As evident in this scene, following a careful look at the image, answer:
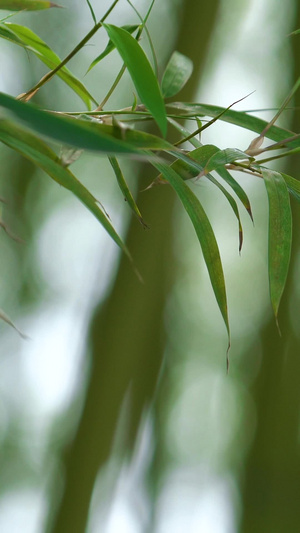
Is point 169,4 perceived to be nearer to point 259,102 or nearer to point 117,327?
point 259,102

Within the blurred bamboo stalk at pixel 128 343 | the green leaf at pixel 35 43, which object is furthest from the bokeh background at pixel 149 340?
the green leaf at pixel 35 43

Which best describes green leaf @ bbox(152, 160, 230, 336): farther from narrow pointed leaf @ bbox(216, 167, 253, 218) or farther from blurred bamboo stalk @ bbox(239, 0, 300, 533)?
blurred bamboo stalk @ bbox(239, 0, 300, 533)

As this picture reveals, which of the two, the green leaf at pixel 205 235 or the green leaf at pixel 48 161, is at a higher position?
the green leaf at pixel 48 161

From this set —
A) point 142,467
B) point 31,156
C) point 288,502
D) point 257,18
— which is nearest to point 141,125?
point 257,18

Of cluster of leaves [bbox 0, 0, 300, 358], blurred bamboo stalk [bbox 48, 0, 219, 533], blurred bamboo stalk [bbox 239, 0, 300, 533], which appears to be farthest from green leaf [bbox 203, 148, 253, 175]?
blurred bamboo stalk [bbox 239, 0, 300, 533]

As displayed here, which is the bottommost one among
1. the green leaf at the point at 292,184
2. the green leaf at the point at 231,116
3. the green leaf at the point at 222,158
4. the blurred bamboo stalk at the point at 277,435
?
the blurred bamboo stalk at the point at 277,435

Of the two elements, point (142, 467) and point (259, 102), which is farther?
point (259, 102)

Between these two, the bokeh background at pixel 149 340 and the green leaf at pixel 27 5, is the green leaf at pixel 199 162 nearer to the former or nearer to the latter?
the green leaf at pixel 27 5

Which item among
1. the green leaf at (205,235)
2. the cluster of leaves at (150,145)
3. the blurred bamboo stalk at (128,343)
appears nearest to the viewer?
the cluster of leaves at (150,145)
